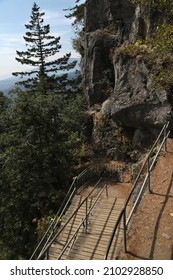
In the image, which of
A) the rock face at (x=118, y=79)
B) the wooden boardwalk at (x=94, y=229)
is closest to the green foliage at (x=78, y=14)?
the rock face at (x=118, y=79)

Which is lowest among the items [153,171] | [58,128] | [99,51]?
[153,171]

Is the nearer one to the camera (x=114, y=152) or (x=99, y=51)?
(x=114, y=152)

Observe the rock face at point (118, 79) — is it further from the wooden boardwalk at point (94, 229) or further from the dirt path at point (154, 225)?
the dirt path at point (154, 225)

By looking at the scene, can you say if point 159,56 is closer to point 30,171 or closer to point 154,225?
point 30,171

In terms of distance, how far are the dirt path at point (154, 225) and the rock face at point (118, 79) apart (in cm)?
690

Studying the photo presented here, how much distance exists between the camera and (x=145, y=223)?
5855 mm

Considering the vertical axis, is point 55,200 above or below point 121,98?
below

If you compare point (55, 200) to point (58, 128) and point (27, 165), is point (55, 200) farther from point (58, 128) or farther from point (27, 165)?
point (58, 128)

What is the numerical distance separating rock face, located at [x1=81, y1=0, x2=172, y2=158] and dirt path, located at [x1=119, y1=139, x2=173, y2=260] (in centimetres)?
690

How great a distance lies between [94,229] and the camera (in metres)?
10.6

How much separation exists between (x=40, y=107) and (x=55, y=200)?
4.97 m

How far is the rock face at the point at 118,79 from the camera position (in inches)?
579

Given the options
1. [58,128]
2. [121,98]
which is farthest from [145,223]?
[121,98]
